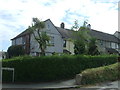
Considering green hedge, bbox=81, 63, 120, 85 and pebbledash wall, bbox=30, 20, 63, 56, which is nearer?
green hedge, bbox=81, 63, 120, 85

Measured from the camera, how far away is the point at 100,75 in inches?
720

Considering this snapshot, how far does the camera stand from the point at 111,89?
571 inches

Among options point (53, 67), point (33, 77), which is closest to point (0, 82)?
point (33, 77)

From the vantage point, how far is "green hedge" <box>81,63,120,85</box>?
57.4 feet

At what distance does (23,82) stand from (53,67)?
2.81 meters

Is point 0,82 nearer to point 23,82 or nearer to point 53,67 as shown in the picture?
point 23,82

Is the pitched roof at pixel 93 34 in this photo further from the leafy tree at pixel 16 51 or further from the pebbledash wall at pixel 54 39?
the leafy tree at pixel 16 51

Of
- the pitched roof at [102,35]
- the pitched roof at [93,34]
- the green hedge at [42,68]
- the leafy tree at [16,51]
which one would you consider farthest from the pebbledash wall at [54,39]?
the green hedge at [42,68]

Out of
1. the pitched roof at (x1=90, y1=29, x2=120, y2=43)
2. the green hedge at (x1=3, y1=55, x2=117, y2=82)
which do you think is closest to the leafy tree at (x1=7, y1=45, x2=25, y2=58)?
the pitched roof at (x1=90, y1=29, x2=120, y2=43)

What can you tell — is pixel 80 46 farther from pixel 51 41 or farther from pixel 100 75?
pixel 51 41

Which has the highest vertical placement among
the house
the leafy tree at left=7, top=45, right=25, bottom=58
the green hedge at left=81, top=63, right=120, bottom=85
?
the house

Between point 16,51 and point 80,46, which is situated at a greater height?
point 80,46

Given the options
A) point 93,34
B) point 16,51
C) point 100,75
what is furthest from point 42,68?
point 93,34

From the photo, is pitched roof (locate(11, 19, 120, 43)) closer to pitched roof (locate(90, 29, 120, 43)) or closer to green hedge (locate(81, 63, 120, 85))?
pitched roof (locate(90, 29, 120, 43))
